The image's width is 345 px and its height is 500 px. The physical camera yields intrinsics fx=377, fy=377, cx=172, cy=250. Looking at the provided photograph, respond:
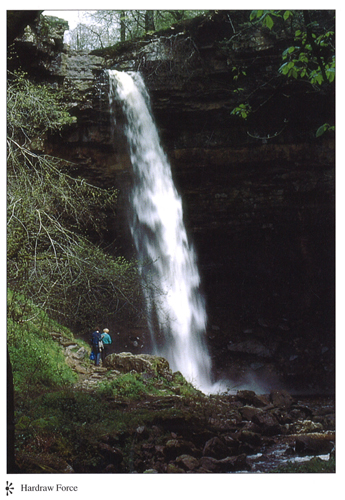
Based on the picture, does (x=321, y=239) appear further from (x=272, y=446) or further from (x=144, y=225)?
(x=272, y=446)

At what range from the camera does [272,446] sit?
14.9ft

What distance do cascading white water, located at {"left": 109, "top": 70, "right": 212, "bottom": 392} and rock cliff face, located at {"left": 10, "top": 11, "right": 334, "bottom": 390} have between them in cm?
31

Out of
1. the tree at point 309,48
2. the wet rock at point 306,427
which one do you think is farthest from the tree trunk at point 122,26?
the wet rock at point 306,427

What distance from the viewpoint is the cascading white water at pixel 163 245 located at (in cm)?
936

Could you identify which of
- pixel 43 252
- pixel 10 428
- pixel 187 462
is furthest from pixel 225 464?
pixel 43 252

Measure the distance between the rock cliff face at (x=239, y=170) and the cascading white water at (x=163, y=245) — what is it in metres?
0.31

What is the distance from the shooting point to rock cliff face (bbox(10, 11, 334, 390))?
→ 8727 millimetres

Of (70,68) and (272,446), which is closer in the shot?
(272,446)

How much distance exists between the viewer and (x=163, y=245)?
9.75 metres

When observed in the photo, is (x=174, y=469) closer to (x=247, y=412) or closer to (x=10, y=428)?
(x=10, y=428)
